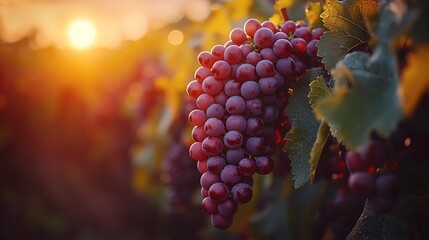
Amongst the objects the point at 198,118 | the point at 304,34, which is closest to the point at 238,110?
the point at 198,118

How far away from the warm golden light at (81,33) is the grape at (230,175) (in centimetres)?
649

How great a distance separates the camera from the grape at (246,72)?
131 cm

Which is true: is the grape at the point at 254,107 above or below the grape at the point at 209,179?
above

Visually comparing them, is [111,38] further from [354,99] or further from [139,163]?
[354,99]

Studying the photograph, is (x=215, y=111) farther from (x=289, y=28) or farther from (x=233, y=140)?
(x=289, y=28)

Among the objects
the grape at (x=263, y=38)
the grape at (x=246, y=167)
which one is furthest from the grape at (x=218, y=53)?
the grape at (x=246, y=167)

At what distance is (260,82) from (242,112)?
0.10 m

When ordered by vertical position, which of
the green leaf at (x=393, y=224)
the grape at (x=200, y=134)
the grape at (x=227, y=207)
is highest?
the grape at (x=200, y=134)

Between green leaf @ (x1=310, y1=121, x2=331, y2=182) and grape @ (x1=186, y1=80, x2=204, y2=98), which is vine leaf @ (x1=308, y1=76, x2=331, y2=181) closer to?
green leaf @ (x1=310, y1=121, x2=331, y2=182)

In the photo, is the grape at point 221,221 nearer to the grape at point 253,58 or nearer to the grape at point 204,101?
the grape at point 204,101

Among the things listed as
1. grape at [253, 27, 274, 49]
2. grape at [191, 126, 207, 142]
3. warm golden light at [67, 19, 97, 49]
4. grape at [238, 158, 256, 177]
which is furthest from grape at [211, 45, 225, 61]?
warm golden light at [67, 19, 97, 49]

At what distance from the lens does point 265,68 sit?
51.4 inches

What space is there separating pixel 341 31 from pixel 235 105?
352mm

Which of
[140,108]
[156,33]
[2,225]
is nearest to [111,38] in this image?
[156,33]
